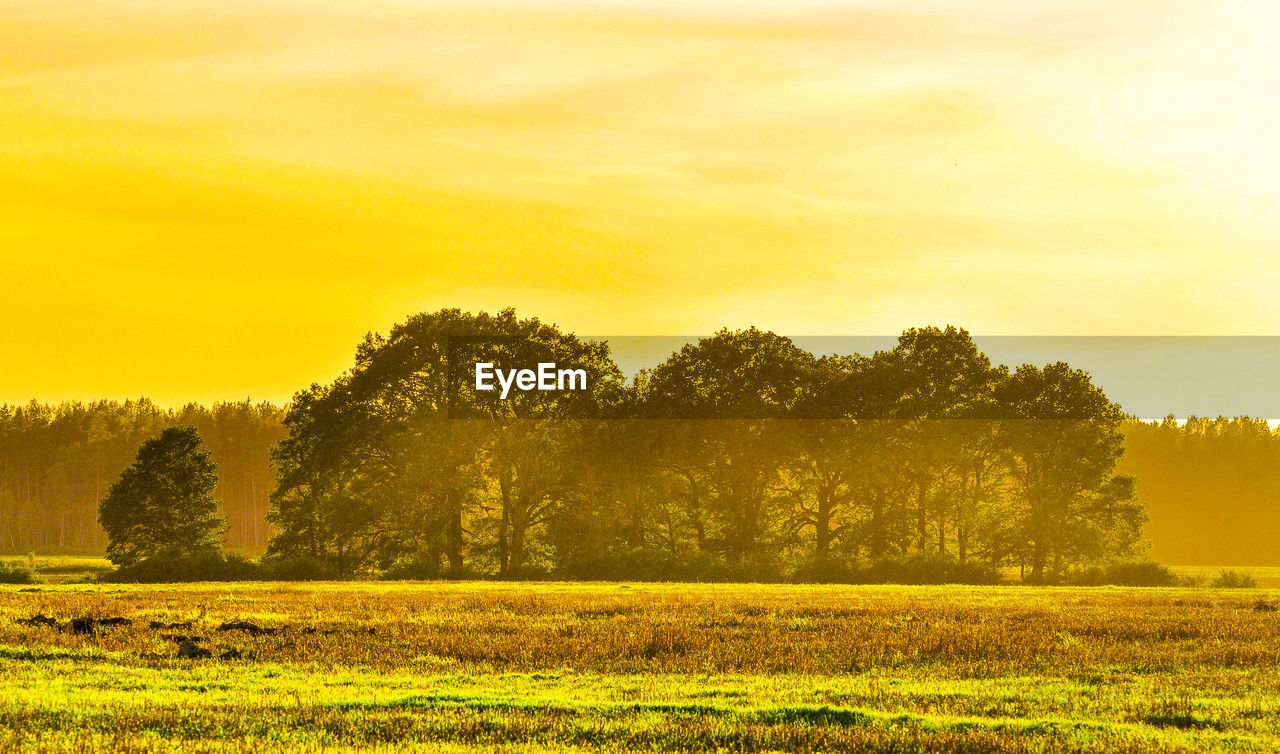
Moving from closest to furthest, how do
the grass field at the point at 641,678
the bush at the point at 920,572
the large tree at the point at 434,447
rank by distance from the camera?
the grass field at the point at 641,678, the bush at the point at 920,572, the large tree at the point at 434,447

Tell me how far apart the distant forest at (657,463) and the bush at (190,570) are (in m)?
7.77

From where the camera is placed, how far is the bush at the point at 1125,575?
80.1 m

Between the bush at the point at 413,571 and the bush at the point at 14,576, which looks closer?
the bush at the point at 14,576

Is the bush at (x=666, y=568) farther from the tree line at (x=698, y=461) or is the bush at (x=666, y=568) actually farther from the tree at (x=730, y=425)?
the tree at (x=730, y=425)

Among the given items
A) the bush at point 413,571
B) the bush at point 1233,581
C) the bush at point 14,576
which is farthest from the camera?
the bush at point 1233,581

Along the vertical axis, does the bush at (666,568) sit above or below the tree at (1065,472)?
below

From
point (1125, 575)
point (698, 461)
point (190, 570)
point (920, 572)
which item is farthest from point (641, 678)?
point (1125, 575)

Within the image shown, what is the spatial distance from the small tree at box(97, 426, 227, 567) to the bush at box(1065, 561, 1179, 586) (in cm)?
6112

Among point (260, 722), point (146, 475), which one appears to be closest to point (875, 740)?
point (260, 722)

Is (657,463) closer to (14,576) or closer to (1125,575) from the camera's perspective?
(1125,575)

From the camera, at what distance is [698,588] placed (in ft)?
193

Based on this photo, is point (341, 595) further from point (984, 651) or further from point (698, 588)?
point (984, 651)

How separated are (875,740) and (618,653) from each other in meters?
11.1

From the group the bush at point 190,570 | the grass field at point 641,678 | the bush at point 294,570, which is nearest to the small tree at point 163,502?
the bush at point 190,570
